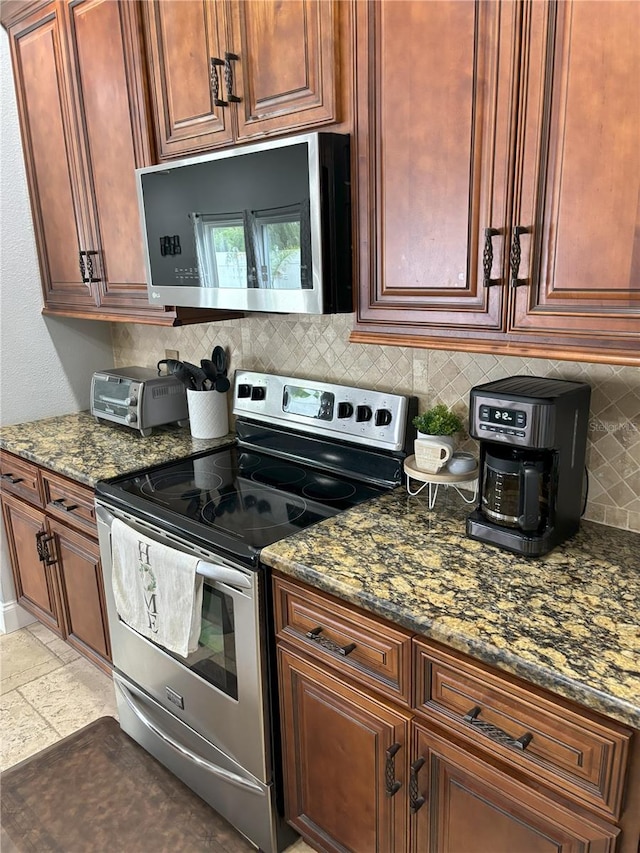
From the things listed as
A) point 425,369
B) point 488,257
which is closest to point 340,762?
point 425,369

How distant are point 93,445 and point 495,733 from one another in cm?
182

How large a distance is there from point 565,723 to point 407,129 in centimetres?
121

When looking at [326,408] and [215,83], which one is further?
[326,408]

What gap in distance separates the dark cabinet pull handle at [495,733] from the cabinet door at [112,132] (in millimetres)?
1686

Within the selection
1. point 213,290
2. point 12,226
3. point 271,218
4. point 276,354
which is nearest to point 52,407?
point 12,226

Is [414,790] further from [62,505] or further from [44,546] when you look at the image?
[44,546]

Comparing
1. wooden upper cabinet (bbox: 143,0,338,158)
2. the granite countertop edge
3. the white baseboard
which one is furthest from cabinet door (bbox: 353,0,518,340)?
the white baseboard

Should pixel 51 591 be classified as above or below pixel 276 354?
below

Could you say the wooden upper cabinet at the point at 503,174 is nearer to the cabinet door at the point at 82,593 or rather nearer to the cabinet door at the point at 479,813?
the cabinet door at the point at 479,813

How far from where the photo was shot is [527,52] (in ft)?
3.79

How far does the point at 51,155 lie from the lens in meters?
2.47

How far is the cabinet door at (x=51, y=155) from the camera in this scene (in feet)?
7.67

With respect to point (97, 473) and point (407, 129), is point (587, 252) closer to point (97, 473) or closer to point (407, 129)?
point (407, 129)

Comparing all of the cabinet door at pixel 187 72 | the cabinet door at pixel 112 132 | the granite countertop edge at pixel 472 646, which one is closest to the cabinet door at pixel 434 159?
the cabinet door at pixel 187 72
